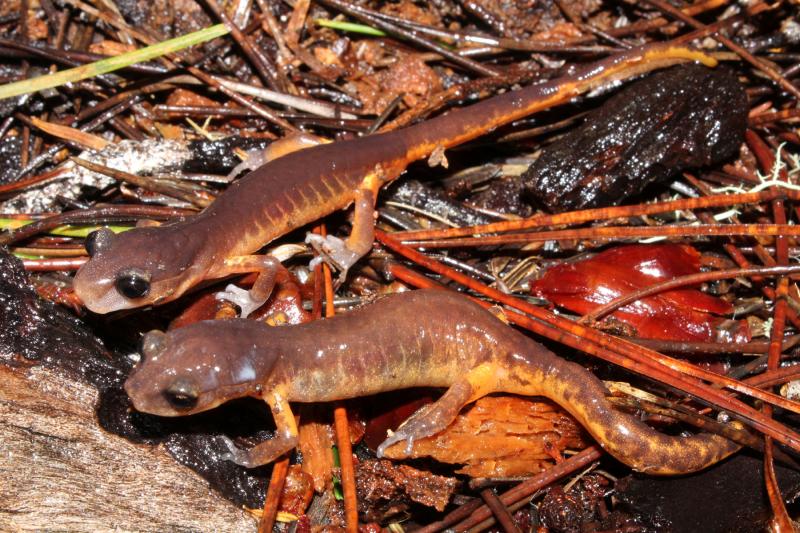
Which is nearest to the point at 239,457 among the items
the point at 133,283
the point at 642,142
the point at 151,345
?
the point at 151,345

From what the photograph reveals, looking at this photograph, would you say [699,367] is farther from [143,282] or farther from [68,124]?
[68,124]

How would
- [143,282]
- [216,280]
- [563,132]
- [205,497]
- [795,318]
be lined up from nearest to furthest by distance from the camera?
[205,497] → [143,282] → [795,318] → [216,280] → [563,132]

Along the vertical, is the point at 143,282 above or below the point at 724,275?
above

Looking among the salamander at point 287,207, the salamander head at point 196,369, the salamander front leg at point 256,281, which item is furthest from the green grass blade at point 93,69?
the salamander head at point 196,369

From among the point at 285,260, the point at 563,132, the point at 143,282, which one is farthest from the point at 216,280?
the point at 563,132

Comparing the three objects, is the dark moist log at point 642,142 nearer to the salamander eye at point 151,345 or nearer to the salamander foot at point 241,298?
the salamander foot at point 241,298

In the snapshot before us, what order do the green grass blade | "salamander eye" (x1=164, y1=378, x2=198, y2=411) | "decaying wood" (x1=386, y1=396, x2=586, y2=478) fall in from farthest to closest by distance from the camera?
the green grass blade
"decaying wood" (x1=386, y1=396, x2=586, y2=478)
"salamander eye" (x1=164, y1=378, x2=198, y2=411)

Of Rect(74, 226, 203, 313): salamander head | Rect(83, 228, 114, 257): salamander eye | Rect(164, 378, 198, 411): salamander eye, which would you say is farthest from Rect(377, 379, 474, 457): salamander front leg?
Rect(83, 228, 114, 257): salamander eye

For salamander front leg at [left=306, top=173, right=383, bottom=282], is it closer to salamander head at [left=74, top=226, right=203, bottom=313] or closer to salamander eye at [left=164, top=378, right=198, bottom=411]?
salamander head at [left=74, top=226, right=203, bottom=313]
